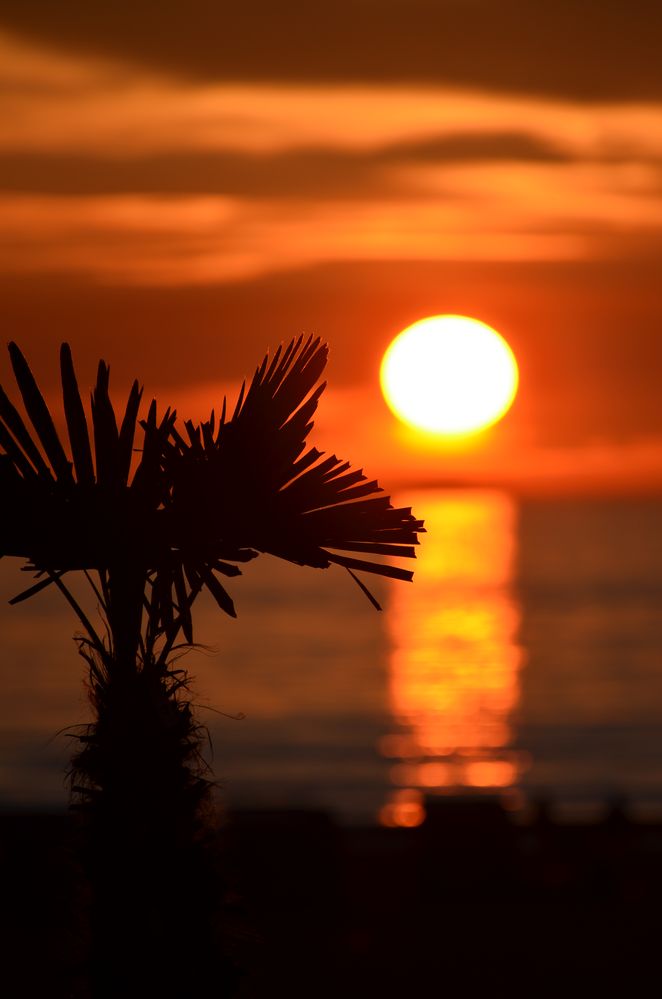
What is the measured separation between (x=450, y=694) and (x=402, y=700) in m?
2.60

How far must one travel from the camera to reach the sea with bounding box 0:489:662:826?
42594 millimetres

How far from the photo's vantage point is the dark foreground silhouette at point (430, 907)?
11.7 metres

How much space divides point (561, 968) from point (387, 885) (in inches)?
166

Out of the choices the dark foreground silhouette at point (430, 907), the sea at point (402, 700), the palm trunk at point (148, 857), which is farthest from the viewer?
the sea at point (402, 700)

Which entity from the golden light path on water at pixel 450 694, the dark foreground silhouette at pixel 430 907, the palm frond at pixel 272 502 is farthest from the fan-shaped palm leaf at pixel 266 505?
the dark foreground silhouette at pixel 430 907

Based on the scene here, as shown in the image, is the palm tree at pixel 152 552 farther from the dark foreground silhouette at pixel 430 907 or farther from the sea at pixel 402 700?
the dark foreground silhouette at pixel 430 907

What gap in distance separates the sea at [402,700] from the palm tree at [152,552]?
31 cm

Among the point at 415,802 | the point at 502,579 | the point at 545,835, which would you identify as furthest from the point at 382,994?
the point at 502,579

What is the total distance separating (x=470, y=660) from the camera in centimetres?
7744

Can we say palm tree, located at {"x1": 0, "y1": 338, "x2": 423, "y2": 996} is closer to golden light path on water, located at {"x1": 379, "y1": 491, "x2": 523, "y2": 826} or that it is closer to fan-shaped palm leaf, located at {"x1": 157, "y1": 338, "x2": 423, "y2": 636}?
fan-shaped palm leaf, located at {"x1": 157, "y1": 338, "x2": 423, "y2": 636}

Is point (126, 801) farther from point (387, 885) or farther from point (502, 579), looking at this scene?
point (502, 579)

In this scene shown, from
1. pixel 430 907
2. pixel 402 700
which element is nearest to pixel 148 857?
pixel 430 907

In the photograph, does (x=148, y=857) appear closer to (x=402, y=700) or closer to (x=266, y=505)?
(x=266, y=505)

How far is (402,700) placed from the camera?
62.7 m
